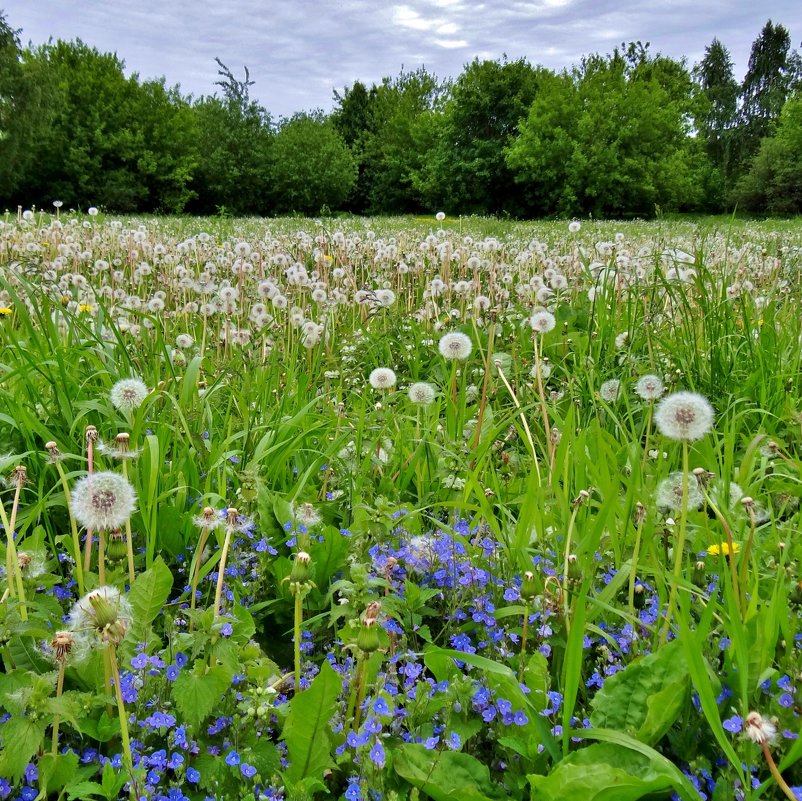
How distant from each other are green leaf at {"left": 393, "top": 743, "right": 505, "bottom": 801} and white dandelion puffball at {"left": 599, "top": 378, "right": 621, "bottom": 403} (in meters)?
1.85

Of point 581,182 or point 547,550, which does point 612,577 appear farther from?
point 581,182

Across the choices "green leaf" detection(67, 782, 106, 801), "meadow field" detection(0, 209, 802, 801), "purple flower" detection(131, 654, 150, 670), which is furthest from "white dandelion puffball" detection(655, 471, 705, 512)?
"green leaf" detection(67, 782, 106, 801)

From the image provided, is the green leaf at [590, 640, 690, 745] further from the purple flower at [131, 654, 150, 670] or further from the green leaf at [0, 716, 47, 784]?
the green leaf at [0, 716, 47, 784]

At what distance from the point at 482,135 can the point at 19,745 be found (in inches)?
1798

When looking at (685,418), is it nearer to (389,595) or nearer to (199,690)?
(389,595)

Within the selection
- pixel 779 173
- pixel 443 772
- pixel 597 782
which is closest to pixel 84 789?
pixel 443 772

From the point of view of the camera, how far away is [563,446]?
7.71 ft

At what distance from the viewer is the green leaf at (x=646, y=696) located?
4.25ft

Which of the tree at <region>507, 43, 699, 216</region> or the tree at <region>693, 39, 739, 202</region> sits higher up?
the tree at <region>693, 39, 739, 202</region>

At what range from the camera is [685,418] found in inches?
57.9

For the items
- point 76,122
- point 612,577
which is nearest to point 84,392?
point 612,577

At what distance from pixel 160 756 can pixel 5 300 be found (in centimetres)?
385

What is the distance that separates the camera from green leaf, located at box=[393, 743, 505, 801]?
122cm

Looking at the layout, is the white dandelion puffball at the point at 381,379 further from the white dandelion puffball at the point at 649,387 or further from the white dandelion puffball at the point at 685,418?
the white dandelion puffball at the point at 685,418
